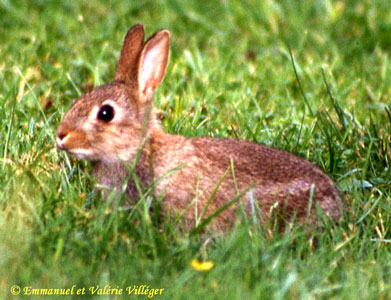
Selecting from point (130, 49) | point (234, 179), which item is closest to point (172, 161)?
point (234, 179)

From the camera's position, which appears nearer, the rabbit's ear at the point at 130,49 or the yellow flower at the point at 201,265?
the yellow flower at the point at 201,265

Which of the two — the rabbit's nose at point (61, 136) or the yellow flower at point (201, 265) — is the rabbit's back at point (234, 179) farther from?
the yellow flower at point (201, 265)

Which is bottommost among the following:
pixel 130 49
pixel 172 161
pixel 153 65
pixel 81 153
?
pixel 172 161

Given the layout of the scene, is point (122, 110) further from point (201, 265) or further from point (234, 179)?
point (201, 265)

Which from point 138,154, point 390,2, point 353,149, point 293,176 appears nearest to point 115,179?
point 138,154

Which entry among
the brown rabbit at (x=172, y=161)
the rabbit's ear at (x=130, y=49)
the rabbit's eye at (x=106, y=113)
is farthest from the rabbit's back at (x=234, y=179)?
the rabbit's ear at (x=130, y=49)

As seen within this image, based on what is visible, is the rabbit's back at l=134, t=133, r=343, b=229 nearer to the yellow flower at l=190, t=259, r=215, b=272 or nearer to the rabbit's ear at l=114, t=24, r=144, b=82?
the rabbit's ear at l=114, t=24, r=144, b=82
